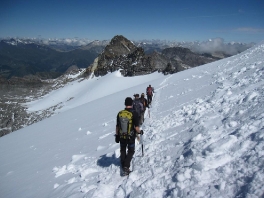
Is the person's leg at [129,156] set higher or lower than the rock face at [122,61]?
lower

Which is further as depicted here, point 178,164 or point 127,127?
point 127,127

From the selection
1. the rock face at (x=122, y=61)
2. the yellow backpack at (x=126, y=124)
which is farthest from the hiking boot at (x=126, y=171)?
the rock face at (x=122, y=61)

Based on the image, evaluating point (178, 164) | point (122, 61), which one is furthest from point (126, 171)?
point (122, 61)

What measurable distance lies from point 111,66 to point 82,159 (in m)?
78.4

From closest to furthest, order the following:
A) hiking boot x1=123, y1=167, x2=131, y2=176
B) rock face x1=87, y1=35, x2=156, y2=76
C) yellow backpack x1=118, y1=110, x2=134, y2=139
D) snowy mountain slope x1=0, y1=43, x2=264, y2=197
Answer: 1. snowy mountain slope x1=0, y1=43, x2=264, y2=197
2. yellow backpack x1=118, y1=110, x2=134, y2=139
3. hiking boot x1=123, y1=167, x2=131, y2=176
4. rock face x1=87, y1=35, x2=156, y2=76

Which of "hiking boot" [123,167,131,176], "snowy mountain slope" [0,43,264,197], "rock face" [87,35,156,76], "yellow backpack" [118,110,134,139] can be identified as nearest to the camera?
"snowy mountain slope" [0,43,264,197]

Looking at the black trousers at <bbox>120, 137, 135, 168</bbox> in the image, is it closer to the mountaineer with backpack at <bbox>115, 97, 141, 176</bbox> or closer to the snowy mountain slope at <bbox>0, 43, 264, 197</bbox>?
the mountaineer with backpack at <bbox>115, 97, 141, 176</bbox>

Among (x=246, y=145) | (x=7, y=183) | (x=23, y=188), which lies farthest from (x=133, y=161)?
(x=7, y=183)

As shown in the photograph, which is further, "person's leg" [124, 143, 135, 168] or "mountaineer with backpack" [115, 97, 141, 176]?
"person's leg" [124, 143, 135, 168]

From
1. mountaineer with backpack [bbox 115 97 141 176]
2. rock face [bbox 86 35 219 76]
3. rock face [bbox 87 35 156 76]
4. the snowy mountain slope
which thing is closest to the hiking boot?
mountaineer with backpack [bbox 115 97 141 176]

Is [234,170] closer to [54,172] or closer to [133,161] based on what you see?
[133,161]

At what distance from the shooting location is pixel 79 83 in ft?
296

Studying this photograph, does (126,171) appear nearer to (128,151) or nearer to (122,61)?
(128,151)

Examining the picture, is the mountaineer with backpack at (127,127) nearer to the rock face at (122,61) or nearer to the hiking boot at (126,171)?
the hiking boot at (126,171)
